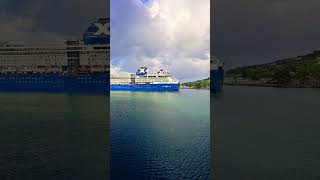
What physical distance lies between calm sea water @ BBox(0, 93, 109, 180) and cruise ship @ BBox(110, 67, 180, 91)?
4.92 metres

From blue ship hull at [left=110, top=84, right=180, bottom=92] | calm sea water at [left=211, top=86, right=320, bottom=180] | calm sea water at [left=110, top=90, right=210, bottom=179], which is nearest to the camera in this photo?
calm sea water at [left=211, top=86, right=320, bottom=180]

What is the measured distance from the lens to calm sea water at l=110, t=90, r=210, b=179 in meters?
6.93

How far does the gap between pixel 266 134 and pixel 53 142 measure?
5186mm

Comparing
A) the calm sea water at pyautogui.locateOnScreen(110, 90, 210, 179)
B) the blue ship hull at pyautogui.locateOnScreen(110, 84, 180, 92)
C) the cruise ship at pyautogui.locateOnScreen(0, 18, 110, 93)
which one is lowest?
the calm sea water at pyautogui.locateOnScreen(110, 90, 210, 179)

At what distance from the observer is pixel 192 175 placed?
662 cm

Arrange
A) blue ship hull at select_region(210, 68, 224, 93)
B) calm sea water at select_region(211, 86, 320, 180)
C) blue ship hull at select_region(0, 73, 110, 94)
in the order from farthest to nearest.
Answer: blue ship hull at select_region(0, 73, 110, 94)
blue ship hull at select_region(210, 68, 224, 93)
calm sea water at select_region(211, 86, 320, 180)

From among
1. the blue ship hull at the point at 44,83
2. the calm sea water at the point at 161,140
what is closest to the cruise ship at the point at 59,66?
the blue ship hull at the point at 44,83

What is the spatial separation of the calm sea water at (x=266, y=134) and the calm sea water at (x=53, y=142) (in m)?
2.31

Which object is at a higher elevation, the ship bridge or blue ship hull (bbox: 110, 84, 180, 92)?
the ship bridge

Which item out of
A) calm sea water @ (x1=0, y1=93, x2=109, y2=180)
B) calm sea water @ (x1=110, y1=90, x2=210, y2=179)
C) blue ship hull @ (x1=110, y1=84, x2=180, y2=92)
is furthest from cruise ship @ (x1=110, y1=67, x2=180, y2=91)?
calm sea water @ (x1=0, y1=93, x2=109, y2=180)

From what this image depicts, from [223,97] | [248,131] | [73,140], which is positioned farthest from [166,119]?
[73,140]

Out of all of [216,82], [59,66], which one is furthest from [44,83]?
[216,82]

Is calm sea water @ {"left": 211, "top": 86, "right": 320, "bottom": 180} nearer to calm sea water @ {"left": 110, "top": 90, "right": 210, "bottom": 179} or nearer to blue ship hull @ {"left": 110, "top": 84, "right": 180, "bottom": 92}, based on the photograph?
calm sea water @ {"left": 110, "top": 90, "right": 210, "bottom": 179}

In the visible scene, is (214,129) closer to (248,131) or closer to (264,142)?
(248,131)
